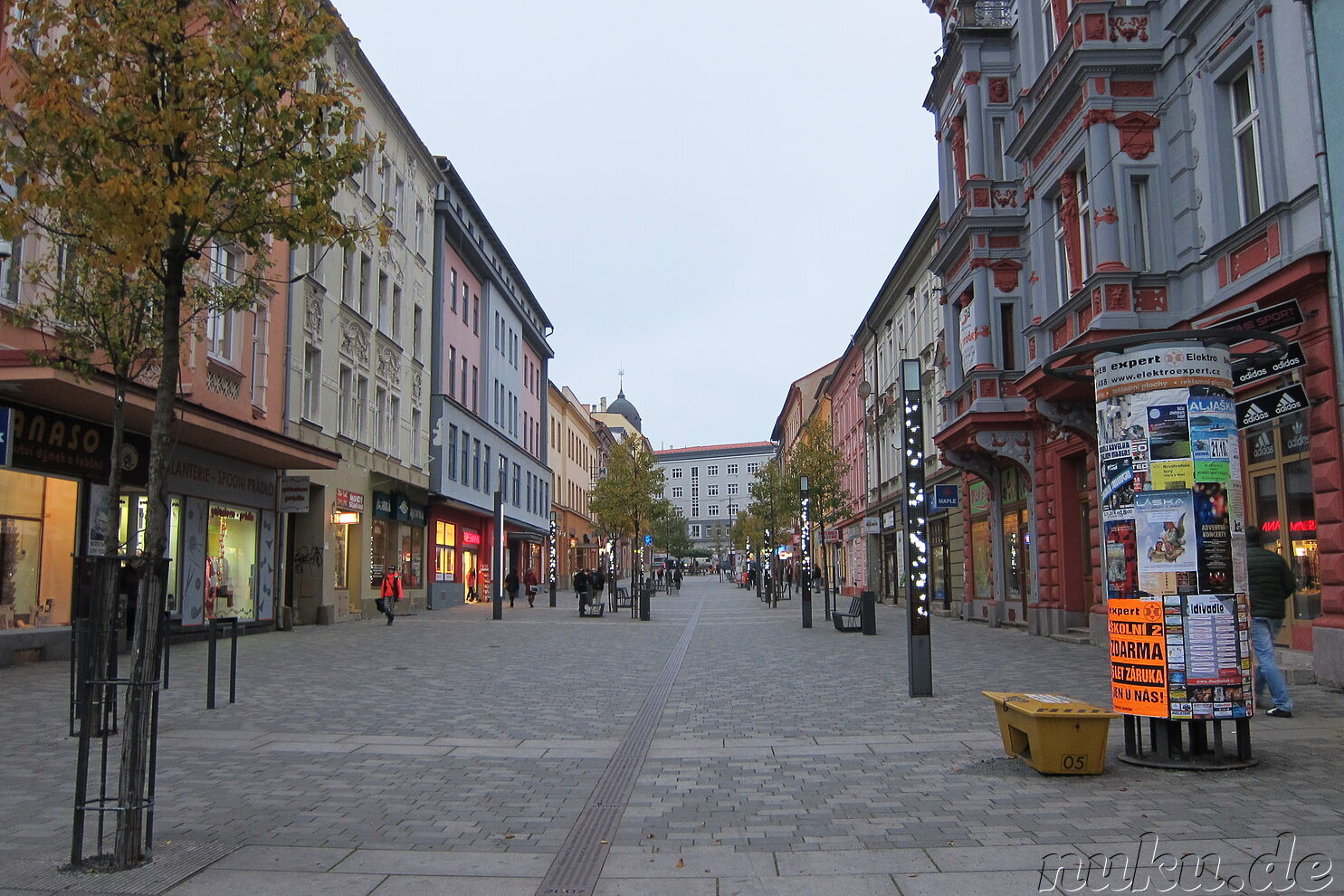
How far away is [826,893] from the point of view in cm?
484

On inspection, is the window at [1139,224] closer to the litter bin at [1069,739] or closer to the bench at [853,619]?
the bench at [853,619]

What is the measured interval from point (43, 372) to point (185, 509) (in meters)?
7.38

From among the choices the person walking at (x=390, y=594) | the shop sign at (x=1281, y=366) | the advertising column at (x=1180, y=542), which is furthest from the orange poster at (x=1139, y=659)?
the person walking at (x=390, y=594)

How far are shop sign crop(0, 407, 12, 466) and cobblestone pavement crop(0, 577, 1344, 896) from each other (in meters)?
2.86

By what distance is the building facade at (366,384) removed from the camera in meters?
26.4

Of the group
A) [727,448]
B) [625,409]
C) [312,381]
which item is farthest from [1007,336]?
[727,448]

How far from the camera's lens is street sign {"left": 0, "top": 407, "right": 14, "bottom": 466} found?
12.8m

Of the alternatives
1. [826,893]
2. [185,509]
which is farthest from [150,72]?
[185,509]

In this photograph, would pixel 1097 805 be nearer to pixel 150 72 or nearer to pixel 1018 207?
pixel 150 72

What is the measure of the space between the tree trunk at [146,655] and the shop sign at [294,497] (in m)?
18.0

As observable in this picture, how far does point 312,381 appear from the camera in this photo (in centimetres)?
2680

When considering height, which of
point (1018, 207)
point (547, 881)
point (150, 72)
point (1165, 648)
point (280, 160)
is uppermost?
point (1018, 207)

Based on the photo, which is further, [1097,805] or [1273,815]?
[1097,805]
